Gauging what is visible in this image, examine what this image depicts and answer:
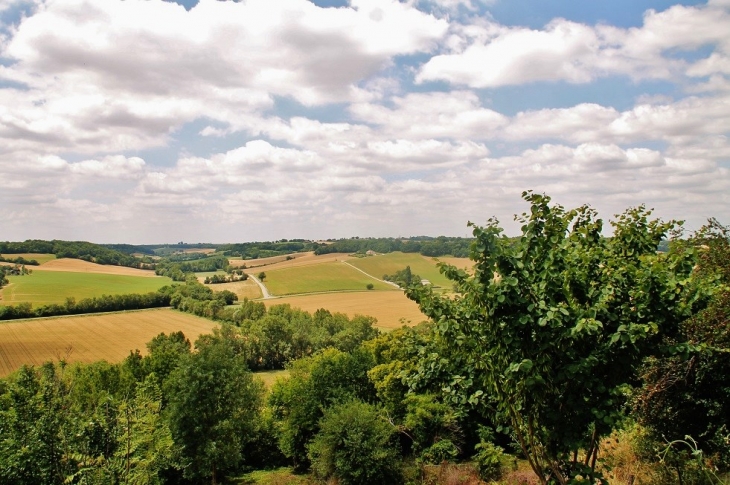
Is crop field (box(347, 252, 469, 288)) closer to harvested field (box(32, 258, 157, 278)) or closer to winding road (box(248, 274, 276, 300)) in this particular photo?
winding road (box(248, 274, 276, 300))

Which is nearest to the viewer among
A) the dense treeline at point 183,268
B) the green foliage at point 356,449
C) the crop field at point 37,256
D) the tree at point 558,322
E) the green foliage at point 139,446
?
the tree at point 558,322

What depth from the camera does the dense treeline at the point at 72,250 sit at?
416 feet

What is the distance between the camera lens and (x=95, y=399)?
3453 centimetres

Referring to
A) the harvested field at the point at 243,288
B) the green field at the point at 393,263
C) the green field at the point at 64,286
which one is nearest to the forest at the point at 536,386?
the green field at the point at 64,286

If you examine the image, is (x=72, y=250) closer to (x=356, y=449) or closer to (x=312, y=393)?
(x=312, y=393)

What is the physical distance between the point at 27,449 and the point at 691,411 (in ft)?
62.1

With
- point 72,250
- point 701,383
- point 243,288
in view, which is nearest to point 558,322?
point 701,383

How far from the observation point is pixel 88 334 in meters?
71.7

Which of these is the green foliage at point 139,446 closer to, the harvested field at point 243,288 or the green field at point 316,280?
the harvested field at point 243,288

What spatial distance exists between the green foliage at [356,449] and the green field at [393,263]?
8681 cm

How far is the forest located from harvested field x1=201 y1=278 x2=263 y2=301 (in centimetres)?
7757

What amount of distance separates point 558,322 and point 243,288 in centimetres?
11526

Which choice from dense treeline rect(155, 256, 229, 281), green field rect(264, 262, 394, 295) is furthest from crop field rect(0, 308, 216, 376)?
dense treeline rect(155, 256, 229, 281)

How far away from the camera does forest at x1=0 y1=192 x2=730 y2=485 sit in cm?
585
